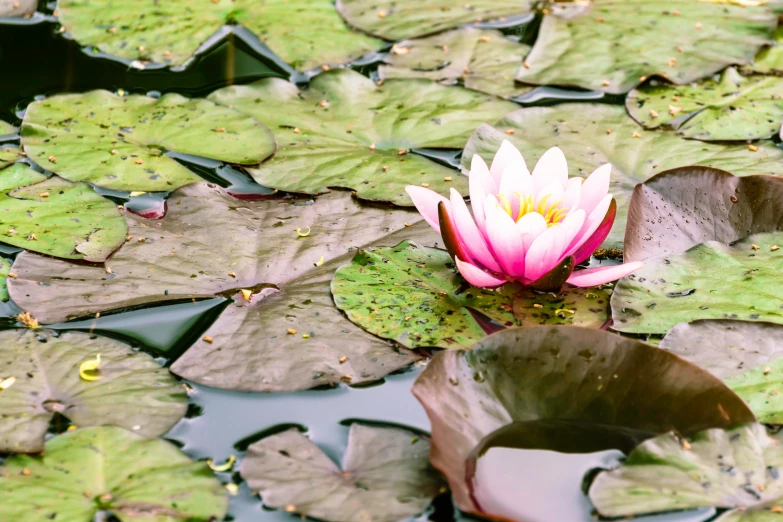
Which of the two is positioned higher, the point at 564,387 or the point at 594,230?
the point at 594,230

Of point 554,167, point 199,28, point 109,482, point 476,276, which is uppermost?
point 199,28

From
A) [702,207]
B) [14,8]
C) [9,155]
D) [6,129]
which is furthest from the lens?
[14,8]

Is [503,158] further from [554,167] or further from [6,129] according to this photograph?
[6,129]

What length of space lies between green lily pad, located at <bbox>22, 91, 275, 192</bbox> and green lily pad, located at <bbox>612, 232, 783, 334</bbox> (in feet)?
4.04

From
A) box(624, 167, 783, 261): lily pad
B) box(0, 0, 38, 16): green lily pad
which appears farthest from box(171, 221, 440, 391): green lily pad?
box(0, 0, 38, 16): green lily pad

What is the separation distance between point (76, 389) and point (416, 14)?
222 cm

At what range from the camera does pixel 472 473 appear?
156 cm

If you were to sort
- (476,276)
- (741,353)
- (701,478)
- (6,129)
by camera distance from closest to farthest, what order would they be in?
(701,478) < (741,353) < (476,276) < (6,129)

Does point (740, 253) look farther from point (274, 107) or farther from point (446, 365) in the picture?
point (274, 107)

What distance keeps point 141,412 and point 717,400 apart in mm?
1195

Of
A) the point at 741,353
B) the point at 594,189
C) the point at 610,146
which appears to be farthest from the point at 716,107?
the point at 741,353

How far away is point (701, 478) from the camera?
1.51 meters

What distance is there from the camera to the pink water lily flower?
6.20ft

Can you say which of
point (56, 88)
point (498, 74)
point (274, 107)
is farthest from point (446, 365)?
point (56, 88)
